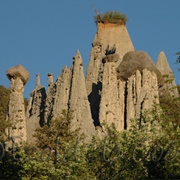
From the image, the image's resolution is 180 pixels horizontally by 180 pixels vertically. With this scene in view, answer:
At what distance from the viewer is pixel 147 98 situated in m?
40.4

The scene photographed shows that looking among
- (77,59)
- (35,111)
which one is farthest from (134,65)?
(35,111)

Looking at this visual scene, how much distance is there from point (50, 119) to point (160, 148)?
1464 cm

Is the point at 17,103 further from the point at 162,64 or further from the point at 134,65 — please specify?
the point at 162,64

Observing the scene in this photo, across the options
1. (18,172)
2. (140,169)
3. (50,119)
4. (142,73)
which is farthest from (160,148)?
(142,73)

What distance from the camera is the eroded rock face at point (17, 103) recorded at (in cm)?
3706

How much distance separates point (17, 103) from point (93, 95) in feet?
22.6

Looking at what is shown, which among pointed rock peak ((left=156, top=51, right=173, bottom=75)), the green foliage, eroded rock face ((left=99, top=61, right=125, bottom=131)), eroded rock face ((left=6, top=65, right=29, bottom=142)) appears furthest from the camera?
pointed rock peak ((left=156, top=51, right=173, bottom=75))

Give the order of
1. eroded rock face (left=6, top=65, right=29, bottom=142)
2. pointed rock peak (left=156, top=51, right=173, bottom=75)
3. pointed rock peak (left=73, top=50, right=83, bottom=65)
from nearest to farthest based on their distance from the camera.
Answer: eroded rock face (left=6, top=65, right=29, bottom=142) → pointed rock peak (left=73, top=50, right=83, bottom=65) → pointed rock peak (left=156, top=51, right=173, bottom=75)

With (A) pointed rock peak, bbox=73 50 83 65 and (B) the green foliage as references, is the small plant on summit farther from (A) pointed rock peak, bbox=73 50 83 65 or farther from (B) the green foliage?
(B) the green foliage

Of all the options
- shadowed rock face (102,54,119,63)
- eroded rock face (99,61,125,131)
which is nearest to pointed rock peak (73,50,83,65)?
eroded rock face (99,61,125,131)

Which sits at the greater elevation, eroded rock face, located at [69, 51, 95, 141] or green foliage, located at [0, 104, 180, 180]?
eroded rock face, located at [69, 51, 95, 141]

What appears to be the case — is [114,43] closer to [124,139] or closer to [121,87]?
[121,87]

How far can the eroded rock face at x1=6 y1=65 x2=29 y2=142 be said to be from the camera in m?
37.1

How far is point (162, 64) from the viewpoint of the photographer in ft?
176
